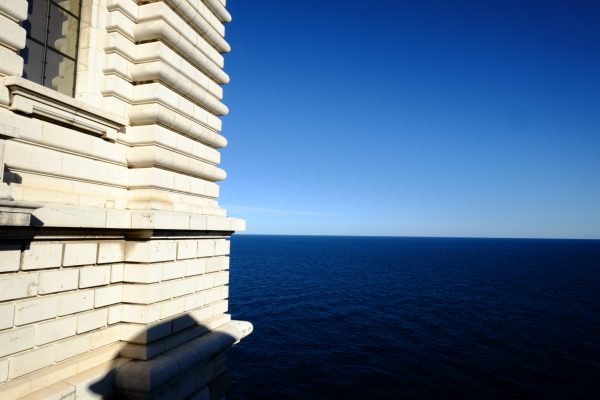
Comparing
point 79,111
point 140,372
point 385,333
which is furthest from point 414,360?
point 79,111

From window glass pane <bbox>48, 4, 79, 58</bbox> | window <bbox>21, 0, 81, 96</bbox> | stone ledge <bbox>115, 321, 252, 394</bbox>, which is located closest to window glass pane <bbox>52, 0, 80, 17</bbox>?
window <bbox>21, 0, 81, 96</bbox>

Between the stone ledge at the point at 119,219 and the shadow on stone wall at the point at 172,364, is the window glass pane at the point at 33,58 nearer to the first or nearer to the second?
the stone ledge at the point at 119,219

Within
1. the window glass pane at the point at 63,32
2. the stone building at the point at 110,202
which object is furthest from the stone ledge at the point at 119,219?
the window glass pane at the point at 63,32

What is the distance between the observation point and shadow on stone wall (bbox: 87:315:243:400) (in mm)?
7449

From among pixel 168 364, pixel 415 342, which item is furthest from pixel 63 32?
pixel 415 342

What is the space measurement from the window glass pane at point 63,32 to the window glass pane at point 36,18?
0.71ft

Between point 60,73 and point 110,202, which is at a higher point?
point 60,73

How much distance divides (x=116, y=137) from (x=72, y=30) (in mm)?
2525

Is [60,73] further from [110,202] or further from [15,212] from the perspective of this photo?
[15,212]

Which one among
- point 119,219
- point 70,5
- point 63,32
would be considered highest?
point 70,5

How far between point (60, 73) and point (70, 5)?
4.92 ft

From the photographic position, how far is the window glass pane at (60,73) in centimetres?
810

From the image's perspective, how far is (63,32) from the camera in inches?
329

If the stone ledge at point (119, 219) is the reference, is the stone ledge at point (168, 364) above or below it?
below
